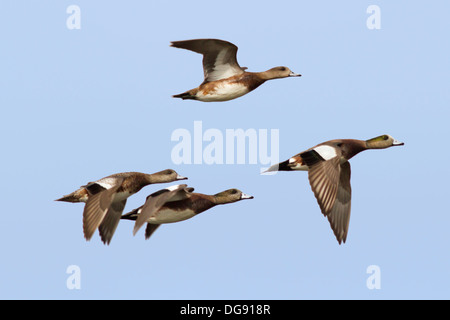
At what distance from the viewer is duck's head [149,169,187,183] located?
14.9m

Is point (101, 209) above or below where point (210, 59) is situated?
below

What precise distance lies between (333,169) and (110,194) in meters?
3.00

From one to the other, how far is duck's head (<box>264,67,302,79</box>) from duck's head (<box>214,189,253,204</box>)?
1961mm

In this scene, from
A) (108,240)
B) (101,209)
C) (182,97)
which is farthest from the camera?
(182,97)

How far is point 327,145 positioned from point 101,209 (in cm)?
333

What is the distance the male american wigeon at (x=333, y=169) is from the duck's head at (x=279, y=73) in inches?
70.3

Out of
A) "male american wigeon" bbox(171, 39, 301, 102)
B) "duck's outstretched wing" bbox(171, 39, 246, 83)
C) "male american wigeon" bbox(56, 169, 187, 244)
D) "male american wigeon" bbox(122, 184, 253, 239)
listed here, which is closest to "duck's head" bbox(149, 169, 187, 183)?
"male american wigeon" bbox(56, 169, 187, 244)

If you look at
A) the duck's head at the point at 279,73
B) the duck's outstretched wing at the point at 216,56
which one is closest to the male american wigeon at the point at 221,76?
the duck's outstretched wing at the point at 216,56

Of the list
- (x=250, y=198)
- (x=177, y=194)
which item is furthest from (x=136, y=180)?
(x=250, y=198)

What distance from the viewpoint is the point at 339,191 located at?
49.1 ft

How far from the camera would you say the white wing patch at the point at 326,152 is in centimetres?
1372

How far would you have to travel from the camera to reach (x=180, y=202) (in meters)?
14.3

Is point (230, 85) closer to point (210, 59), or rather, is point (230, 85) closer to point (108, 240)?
point (210, 59)

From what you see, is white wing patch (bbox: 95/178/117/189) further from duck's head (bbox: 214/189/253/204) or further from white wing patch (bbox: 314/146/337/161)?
white wing patch (bbox: 314/146/337/161)
